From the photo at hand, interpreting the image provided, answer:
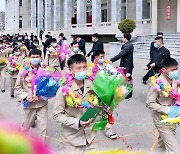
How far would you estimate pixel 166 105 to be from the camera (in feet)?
12.4

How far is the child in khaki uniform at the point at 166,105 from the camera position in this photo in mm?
3732

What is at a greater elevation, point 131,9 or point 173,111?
point 131,9

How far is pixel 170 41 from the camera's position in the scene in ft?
59.3

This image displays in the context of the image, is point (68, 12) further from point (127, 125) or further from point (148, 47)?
point (127, 125)

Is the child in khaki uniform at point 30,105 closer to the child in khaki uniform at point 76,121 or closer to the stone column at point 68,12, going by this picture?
the child in khaki uniform at point 76,121

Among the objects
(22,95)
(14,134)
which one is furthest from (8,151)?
(22,95)

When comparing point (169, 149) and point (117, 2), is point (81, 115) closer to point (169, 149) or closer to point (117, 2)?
point (169, 149)

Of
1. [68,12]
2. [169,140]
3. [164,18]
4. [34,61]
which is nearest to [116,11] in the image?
[164,18]

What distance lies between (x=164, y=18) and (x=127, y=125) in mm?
19682

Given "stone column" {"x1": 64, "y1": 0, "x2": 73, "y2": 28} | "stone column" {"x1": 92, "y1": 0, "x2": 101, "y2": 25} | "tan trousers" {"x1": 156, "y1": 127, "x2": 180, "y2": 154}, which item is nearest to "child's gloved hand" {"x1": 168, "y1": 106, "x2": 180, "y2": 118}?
"tan trousers" {"x1": 156, "y1": 127, "x2": 180, "y2": 154}

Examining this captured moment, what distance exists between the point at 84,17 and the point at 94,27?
5.66 m

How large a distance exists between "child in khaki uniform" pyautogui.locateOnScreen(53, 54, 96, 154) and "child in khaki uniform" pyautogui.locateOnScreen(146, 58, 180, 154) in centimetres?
90

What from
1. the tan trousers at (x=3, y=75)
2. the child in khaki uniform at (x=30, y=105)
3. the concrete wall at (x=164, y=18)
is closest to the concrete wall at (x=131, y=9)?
the concrete wall at (x=164, y=18)

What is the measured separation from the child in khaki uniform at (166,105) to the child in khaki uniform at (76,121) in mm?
897
